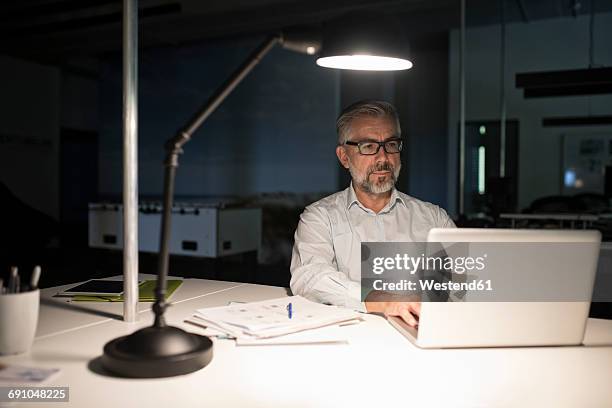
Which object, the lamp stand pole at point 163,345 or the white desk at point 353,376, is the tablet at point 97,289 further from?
the lamp stand pole at point 163,345

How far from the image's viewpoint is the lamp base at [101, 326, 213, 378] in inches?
44.4

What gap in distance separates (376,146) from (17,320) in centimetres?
150

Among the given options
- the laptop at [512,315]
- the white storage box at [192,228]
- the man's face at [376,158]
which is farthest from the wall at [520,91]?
the laptop at [512,315]

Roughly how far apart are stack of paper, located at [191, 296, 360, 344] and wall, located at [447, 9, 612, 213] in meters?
7.85

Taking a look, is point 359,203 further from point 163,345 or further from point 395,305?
point 163,345

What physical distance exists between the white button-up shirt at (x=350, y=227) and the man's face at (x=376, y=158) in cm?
12

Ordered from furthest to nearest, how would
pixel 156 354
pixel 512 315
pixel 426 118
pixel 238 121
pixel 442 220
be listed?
pixel 238 121, pixel 426 118, pixel 442 220, pixel 512 315, pixel 156 354

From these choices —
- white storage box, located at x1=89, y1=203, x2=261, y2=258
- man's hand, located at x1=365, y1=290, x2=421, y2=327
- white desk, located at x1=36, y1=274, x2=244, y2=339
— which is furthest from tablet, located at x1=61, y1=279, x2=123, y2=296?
white storage box, located at x1=89, y1=203, x2=261, y2=258

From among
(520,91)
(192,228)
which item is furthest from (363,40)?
(520,91)

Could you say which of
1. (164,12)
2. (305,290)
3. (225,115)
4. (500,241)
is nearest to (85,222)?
(225,115)

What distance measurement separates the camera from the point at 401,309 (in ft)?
5.12

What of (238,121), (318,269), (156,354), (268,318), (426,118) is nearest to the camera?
(156,354)

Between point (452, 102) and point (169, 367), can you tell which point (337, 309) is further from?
point (452, 102)

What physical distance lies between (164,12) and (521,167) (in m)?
5.86
